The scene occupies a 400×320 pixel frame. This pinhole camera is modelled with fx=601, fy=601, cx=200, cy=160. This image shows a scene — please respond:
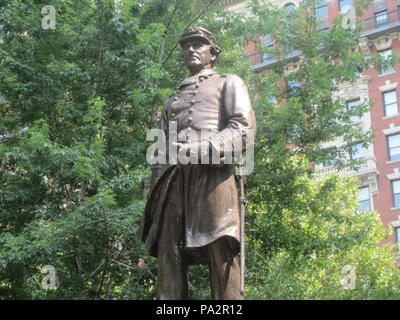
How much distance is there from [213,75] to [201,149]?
48.9 inches

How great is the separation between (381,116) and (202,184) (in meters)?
34.6

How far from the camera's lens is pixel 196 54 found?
21.4 ft

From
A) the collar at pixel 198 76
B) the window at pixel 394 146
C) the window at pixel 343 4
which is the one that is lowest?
the collar at pixel 198 76

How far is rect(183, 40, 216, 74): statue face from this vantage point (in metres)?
6.52

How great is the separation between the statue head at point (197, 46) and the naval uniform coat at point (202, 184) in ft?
0.40

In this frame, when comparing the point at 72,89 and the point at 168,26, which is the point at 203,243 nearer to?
the point at 72,89

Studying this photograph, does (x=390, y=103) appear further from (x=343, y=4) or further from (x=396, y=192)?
(x=343, y=4)

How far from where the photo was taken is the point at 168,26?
615 inches

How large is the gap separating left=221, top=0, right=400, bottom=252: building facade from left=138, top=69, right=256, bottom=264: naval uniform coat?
99.2 feet

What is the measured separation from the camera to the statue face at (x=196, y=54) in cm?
652

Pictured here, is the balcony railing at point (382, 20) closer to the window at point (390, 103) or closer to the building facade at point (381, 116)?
the building facade at point (381, 116)

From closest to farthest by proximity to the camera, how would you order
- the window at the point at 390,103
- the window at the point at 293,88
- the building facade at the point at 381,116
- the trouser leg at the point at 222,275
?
the trouser leg at the point at 222,275 < the window at the point at 293,88 < the building facade at the point at 381,116 < the window at the point at 390,103

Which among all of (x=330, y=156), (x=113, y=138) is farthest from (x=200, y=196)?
(x=330, y=156)

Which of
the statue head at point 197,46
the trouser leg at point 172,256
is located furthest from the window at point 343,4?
the trouser leg at point 172,256
